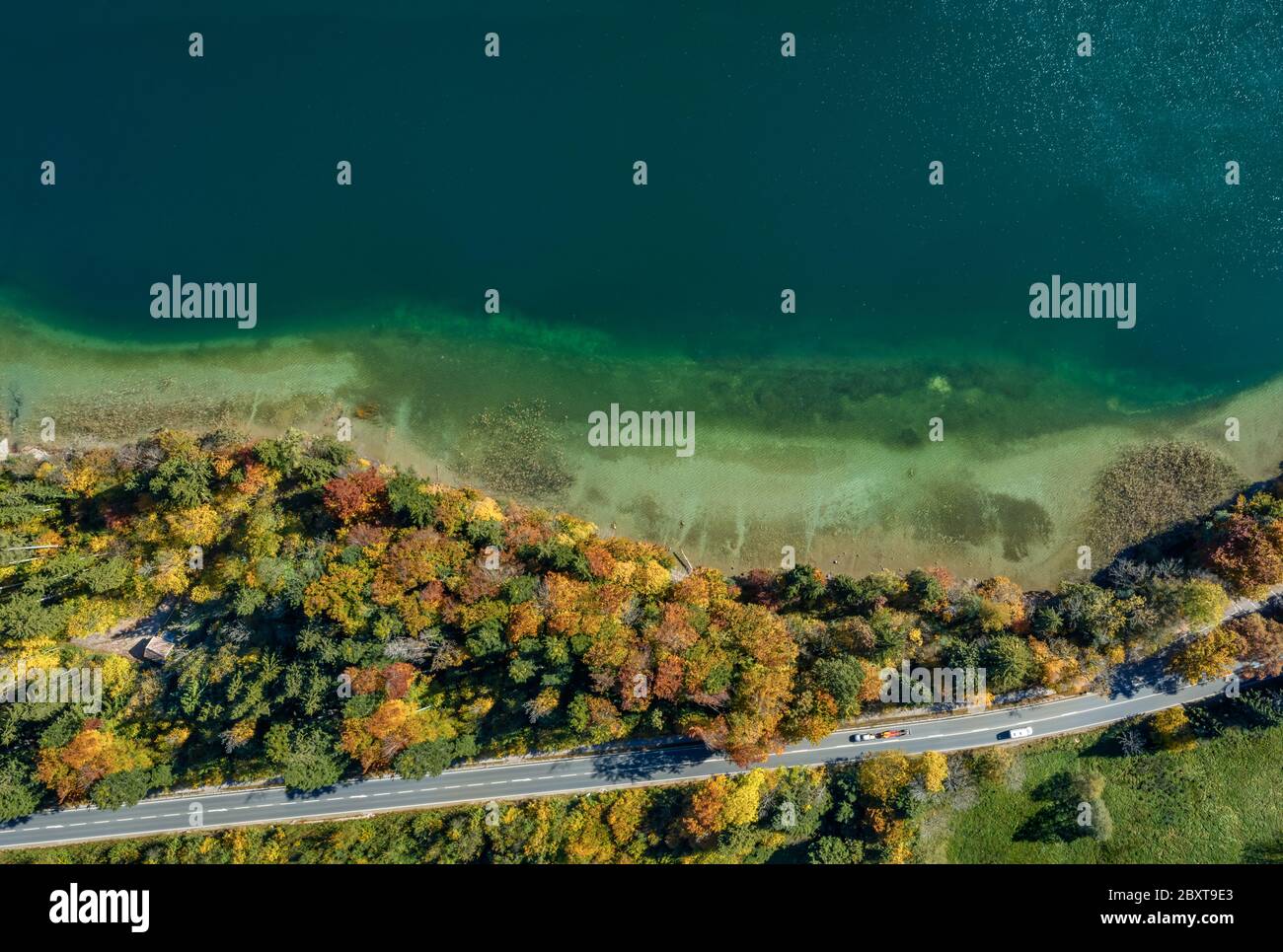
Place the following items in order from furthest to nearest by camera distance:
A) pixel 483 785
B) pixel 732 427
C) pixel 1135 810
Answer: pixel 732 427 → pixel 483 785 → pixel 1135 810

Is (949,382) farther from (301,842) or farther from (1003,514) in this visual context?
(301,842)

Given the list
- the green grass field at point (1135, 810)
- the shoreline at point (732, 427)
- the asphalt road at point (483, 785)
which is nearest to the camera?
the green grass field at point (1135, 810)

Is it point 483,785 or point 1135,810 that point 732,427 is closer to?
point 483,785

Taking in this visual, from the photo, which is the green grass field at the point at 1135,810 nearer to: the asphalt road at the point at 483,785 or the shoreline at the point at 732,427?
the asphalt road at the point at 483,785

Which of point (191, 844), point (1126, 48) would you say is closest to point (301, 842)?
point (191, 844)

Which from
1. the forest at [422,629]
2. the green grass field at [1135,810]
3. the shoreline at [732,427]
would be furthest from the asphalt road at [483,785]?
the shoreline at [732,427]

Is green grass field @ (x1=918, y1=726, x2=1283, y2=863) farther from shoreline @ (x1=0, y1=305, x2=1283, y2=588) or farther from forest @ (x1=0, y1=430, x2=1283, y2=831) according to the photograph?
shoreline @ (x1=0, y1=305, x2=1283, y2=588)

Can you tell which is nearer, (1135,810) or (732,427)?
(1135,810)

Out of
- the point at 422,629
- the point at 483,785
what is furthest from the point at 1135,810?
the point at 422,629

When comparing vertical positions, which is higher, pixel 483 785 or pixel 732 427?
pixel 732 427
